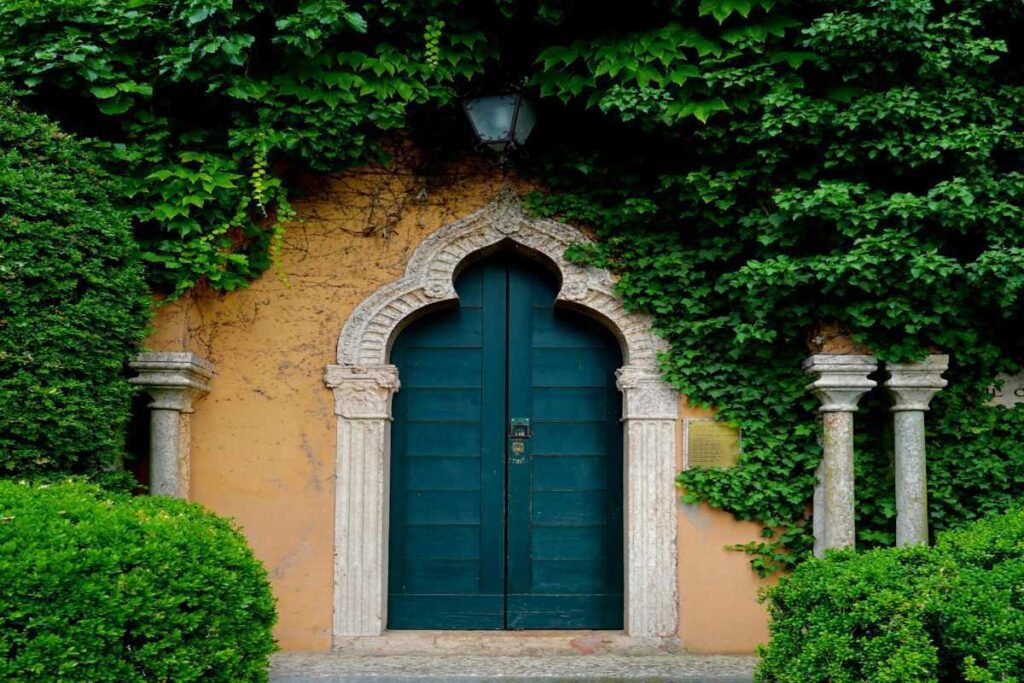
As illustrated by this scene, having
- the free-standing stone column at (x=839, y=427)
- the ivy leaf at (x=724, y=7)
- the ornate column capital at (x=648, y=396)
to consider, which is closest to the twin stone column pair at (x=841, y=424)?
the free-standing stone column at (x=839, y=427)

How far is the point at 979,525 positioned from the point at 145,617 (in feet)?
12.0

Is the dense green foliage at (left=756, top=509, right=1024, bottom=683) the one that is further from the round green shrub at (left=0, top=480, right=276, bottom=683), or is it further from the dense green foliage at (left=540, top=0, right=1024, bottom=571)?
the round green shrub at (left=0, top=480, right=276, bottom=683)

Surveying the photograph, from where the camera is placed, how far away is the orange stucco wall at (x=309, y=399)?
5.62m

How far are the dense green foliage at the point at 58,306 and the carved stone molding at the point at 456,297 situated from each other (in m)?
1.36

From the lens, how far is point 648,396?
18.9 feet

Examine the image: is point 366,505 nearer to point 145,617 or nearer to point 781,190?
point 145,617

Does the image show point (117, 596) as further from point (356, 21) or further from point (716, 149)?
point (716, 149)

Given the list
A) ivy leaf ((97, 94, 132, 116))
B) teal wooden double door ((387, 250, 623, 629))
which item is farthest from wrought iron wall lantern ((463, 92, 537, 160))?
ivy leaf ((97, 94, 132, 116))

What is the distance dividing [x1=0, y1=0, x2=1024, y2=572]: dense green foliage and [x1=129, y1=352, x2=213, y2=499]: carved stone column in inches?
16.8

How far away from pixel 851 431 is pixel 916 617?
170 cm

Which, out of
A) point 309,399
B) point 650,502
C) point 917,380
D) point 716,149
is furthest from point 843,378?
point 309,399

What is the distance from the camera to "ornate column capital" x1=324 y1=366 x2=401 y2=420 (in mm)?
5750

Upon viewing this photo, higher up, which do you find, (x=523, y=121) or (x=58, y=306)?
(x=523, y=121)

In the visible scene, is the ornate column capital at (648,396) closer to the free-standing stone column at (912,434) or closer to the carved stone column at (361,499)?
the free-standing stone column at (912,434)
